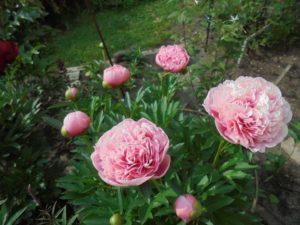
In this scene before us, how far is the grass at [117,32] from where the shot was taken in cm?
448

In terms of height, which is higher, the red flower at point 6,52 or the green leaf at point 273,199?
the red flower at point 6,52

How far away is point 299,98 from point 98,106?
5.89 ft

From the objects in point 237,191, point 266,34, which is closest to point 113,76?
point 237,191

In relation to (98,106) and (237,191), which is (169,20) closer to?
(98,106)

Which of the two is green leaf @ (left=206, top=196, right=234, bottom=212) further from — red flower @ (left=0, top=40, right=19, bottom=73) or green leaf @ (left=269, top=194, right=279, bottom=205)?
red flower @ (left=0, top=40, right=19, bottom=73)

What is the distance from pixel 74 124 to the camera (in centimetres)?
153

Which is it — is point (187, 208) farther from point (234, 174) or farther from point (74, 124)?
point (74, 124)

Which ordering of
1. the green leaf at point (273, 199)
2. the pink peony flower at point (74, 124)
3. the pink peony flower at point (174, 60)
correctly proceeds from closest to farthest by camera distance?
the pink peony flower at point (74, 124)
the pink peony flower at point (174, 60)
the green leaf at point (273, 199)

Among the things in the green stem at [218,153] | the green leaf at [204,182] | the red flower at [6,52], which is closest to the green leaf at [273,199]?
the green stem at [218,153]

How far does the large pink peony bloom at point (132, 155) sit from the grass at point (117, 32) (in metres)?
3.15

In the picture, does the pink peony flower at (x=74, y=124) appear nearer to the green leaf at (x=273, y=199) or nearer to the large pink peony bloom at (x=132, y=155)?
the large pink peony bloom at (x=132, y=155)

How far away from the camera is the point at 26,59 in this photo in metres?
3.20

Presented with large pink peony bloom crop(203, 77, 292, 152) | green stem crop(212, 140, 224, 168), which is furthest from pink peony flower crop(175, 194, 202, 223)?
green stem crop(212, 140, 224, 168)

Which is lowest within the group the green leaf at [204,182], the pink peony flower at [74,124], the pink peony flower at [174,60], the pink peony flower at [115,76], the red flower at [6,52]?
the red flower at [6,52]
